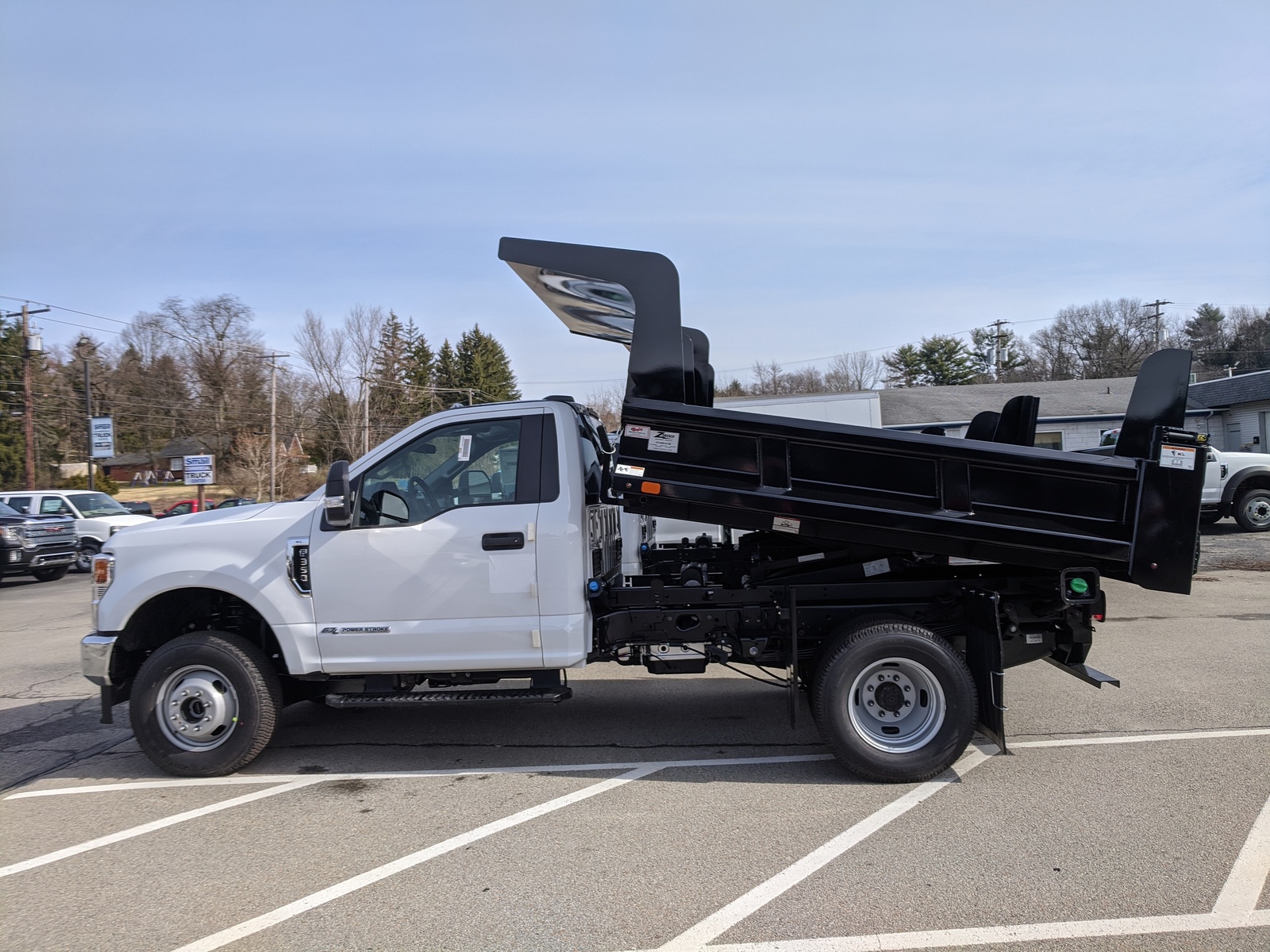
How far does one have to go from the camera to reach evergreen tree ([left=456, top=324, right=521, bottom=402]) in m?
75.0

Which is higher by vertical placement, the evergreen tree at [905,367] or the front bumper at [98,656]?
the evergreen tree at [905,367]

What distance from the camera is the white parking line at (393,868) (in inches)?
141

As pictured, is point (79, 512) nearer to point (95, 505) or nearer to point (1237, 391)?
point (95, 505)

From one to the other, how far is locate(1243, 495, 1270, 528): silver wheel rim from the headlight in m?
18.1

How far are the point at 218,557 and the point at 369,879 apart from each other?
7.60ft

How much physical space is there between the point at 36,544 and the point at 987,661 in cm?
1951

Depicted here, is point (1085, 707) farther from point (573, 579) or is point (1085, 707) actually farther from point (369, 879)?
point (369, 879)

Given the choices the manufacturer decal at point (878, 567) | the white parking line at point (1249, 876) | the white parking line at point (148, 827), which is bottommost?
the white parking line at point (1249, 876)

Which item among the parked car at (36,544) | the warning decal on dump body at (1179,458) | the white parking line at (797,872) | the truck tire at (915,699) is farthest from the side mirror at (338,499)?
the parked car at (36,544)

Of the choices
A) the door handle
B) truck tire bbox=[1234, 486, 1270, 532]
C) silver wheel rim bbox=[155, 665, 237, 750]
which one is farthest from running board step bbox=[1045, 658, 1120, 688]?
truck tire bbox=[1234, 486, 1270, 532]

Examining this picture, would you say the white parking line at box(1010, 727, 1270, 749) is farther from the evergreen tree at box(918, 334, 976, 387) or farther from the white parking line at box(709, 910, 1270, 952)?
the evergreen tree at box(918, 334, 976, 387)

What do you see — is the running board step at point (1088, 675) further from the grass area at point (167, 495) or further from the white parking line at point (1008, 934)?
the grass area at point (167, 495)

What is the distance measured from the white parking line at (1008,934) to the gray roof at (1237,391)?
30.9 metres

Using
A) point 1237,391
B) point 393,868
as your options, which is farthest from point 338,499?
point 1237,391
